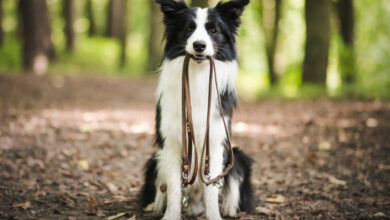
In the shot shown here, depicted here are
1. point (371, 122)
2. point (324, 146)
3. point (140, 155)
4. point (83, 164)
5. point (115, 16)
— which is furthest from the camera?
point (115, 16)

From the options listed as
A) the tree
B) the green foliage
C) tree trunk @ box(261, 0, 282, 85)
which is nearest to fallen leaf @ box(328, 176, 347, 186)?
tree trunk @ box(261, 0, 282, 85)

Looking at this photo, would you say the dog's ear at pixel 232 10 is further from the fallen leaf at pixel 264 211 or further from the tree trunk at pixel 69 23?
the tree trunk at pixel 69 23

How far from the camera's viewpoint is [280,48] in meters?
14.5

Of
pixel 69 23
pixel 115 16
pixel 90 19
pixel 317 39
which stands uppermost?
pixel 90 19

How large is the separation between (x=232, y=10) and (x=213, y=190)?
1.71m

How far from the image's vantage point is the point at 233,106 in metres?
3.40

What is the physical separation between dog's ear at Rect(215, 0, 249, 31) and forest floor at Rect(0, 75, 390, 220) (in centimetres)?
198

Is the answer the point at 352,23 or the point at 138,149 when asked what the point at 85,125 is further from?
the point at 352,23

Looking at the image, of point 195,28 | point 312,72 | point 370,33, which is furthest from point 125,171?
point 370,33

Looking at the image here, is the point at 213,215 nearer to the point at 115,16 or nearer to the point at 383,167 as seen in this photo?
the point at 383,167

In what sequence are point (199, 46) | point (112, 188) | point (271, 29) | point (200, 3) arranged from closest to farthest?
point (199, 46) → point (112, 188) → point (200, 3) → point (271, 29)

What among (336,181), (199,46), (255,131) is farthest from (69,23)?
(199,46)

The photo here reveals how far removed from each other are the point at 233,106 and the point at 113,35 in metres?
21.8

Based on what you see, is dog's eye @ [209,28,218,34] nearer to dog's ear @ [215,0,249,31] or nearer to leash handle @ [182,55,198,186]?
dog's ear @ [215,0,249,31]
